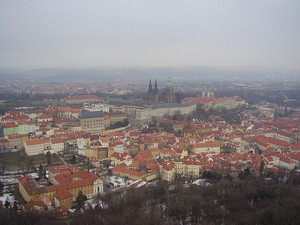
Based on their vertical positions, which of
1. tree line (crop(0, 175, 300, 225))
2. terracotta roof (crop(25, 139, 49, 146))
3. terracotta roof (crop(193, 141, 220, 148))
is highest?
terracotta roof (crop(25, 139, 49, 146))

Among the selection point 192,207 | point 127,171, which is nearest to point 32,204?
point 127,171

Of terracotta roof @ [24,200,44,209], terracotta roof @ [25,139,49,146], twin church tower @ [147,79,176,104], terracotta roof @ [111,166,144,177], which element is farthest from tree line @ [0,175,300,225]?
twin church tower @ [147,79,176,104]

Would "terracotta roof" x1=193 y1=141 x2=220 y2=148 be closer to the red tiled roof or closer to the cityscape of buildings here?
the cityscape of buildings

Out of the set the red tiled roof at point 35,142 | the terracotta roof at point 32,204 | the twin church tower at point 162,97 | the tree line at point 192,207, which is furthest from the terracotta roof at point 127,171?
the twin church tower at point 162,97

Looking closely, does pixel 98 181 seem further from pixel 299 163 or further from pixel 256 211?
pixel 299 163

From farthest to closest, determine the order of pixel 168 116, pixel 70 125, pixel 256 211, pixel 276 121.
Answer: pixel 168 116, pixel 276 121, pixel 70 125, pixel 256 211

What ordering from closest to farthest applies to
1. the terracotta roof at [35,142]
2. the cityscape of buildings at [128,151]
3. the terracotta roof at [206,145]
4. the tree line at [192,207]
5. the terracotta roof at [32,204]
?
1. the tree line at [192,207]
2. the terracotta roof at [32,204]
3. the cityscape of buildings at [128,151]
4. the terracotta roof at [35,142]
5. the terracotta roof at [206,145]

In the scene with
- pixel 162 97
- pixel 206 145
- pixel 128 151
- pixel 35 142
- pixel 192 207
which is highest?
pixel 162 97

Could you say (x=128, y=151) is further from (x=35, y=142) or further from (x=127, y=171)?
(x=35, y=142)

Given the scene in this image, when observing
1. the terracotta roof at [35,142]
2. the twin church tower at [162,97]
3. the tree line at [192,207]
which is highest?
the twin church tower at [162,97]

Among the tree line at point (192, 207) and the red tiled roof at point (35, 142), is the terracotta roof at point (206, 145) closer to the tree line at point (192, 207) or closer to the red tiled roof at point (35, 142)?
the tree line at point (192, 207)

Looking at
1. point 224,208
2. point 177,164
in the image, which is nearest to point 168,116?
point 177,164
